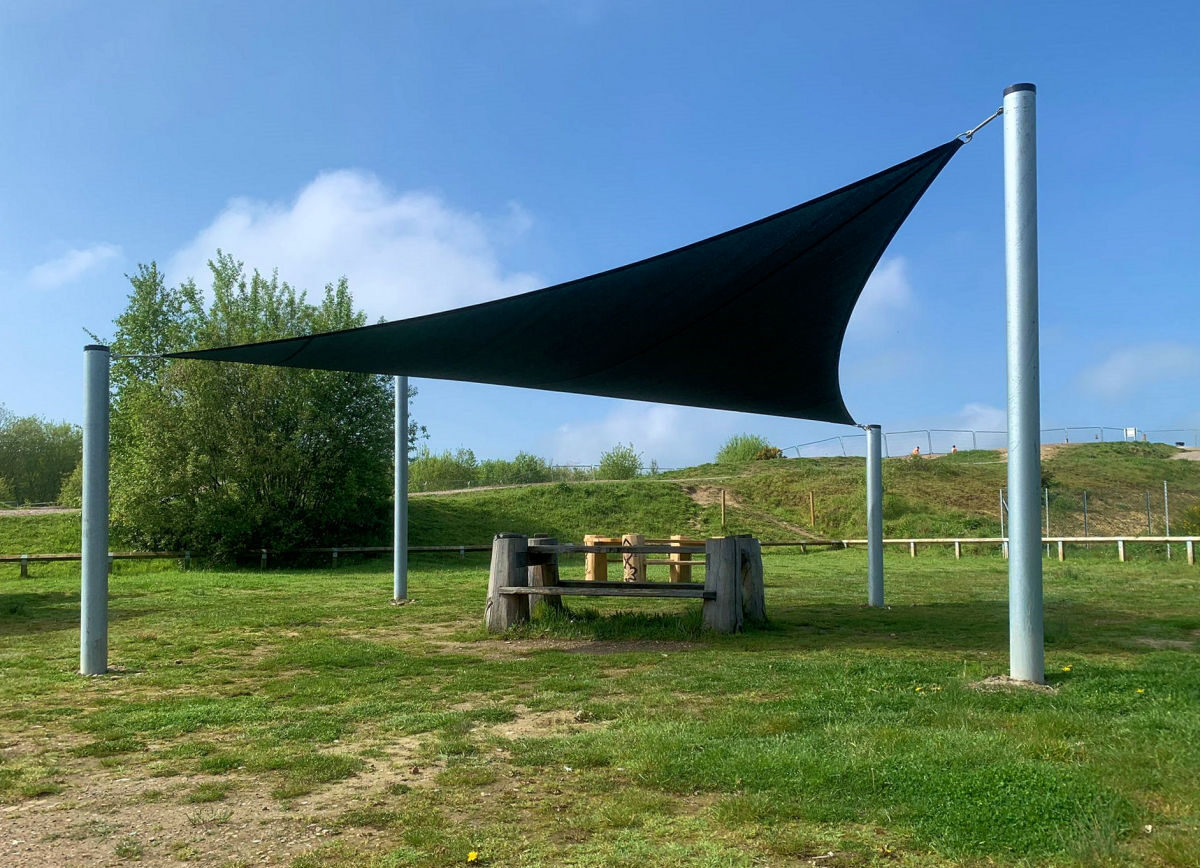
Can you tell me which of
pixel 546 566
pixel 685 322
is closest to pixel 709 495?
pixel 546 566

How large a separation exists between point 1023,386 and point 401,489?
665 centimetres

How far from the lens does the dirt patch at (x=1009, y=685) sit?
4594 millimetres

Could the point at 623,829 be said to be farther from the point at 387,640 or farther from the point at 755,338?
the point at 755,338

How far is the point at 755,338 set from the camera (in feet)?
25.6

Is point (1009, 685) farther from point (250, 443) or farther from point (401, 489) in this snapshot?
point (250, 443)

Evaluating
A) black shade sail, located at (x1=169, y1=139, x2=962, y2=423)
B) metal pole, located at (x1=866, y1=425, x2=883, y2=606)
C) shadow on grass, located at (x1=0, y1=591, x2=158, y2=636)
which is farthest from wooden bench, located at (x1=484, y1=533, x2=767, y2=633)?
shadow on grass, located at (x1=0, y1=591, x2=158, y2=636)

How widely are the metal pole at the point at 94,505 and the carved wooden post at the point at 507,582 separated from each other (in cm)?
285

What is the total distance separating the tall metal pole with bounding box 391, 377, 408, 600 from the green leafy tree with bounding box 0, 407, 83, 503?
42331 millimetres

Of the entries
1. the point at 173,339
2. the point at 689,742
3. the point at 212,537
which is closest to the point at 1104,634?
the point at 689,742

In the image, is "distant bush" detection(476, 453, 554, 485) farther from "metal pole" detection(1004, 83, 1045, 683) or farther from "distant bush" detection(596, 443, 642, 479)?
"metal pole" detection(1004, 83, 1045, 683)

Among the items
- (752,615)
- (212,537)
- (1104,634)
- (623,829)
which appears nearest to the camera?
(623,829)

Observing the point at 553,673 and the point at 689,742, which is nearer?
the point at 689,742

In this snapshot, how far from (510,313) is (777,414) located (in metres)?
5.29

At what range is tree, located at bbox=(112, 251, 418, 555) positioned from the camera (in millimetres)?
19562
